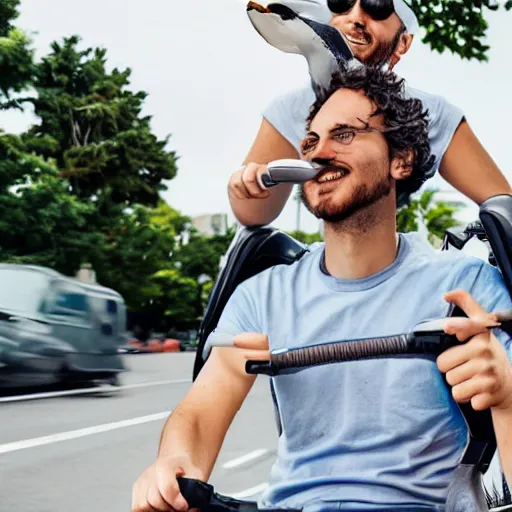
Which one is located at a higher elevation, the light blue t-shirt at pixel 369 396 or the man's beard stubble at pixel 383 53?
the man's beard stubble at pixel 383 53

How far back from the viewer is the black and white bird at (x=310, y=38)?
3.69 ft

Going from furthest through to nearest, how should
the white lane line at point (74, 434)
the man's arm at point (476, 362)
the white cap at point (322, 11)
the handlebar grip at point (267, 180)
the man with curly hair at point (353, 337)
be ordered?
the white lane line at point (74, 434) → the white cap at point (322, 11) → the handlebar grip at point (267, 180) → the man with curly hair at point (353, 337) → the man's arm at point (476, 362)

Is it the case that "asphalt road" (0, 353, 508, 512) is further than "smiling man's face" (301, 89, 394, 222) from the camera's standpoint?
Yes

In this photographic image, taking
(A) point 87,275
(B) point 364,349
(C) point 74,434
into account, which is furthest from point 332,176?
(C) point 74,434

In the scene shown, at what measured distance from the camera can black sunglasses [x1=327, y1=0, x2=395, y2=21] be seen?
1.20 m

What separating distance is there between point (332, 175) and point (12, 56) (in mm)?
653

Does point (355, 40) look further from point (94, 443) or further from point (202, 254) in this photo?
point (94, 443)

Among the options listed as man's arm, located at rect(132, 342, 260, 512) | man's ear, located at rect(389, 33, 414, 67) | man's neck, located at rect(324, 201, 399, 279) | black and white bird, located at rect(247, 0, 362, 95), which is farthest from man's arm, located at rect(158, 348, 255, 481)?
man's ear, located at rect(389, 33, 414, 67)

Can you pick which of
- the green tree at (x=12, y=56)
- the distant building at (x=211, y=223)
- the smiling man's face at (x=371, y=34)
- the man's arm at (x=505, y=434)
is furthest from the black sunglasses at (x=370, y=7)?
Result: the man's arm at (x=505, y=434)

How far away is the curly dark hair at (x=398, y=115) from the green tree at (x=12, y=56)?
1.80ft

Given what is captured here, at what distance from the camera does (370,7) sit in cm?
121

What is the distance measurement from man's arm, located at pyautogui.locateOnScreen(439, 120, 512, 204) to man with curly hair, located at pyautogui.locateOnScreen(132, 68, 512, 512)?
108mm

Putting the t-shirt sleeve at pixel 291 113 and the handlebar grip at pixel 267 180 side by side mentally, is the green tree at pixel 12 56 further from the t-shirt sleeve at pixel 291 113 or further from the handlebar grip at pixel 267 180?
the handlebar grip at pixel 267 180

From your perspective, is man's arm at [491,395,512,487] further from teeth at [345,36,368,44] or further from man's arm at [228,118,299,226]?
teeth at [345,36,368,44]
